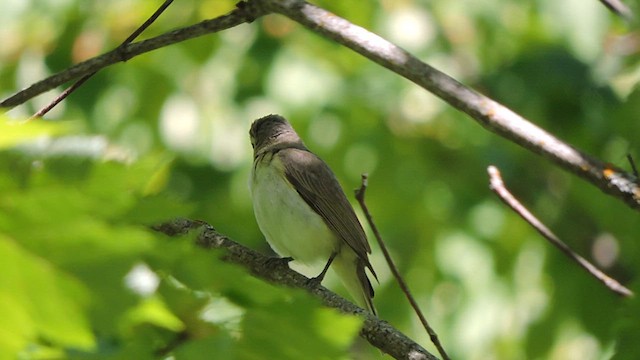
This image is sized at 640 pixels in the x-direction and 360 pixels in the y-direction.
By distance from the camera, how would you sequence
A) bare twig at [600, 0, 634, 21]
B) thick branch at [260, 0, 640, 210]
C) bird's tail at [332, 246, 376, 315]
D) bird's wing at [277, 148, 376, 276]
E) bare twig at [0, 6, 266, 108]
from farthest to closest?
bird's tail at [332, 246, 376, 315]
bird's wing at [277, 148, 376, 276]
bare twig at [600, 0, 634, 21]
bare twig at [0, 6, 266, 108]
thick branch at [260, 0, 640, 210]

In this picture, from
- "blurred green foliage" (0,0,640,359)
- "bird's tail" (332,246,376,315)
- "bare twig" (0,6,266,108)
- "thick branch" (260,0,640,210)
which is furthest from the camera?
"blurred green foliage" (0,0,640,359)

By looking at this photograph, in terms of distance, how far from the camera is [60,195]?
101 centimetres

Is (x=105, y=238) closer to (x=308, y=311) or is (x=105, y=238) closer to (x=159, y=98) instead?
(x=308, y=311)

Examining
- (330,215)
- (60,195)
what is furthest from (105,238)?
(330,215)

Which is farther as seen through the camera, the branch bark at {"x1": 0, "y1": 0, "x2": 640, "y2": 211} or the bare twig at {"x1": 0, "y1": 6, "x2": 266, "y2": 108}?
the bare twig at {"x1": 0, "y1": 6, "x2": 266, "y2": 108}

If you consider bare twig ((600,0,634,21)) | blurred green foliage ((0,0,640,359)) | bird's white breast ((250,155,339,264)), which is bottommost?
bare twig ((600,0,634,21))

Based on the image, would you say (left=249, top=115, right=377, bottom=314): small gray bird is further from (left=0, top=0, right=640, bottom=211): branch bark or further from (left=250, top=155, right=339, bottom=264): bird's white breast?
(left=0, top=0, right=640, bottom=211): branch bark

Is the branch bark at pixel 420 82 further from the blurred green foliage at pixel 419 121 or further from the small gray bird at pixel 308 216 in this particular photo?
the blurred green foliage at pixel 419 121

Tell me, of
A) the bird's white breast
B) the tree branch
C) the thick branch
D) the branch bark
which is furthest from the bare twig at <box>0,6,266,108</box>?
the bird's white breast

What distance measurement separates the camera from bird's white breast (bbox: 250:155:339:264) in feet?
16.8

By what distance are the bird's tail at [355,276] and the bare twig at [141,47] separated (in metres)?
2.55

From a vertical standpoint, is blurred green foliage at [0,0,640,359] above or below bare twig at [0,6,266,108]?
above

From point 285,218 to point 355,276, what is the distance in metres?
0.54

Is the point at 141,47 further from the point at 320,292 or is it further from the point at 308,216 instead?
the point at 308,216
